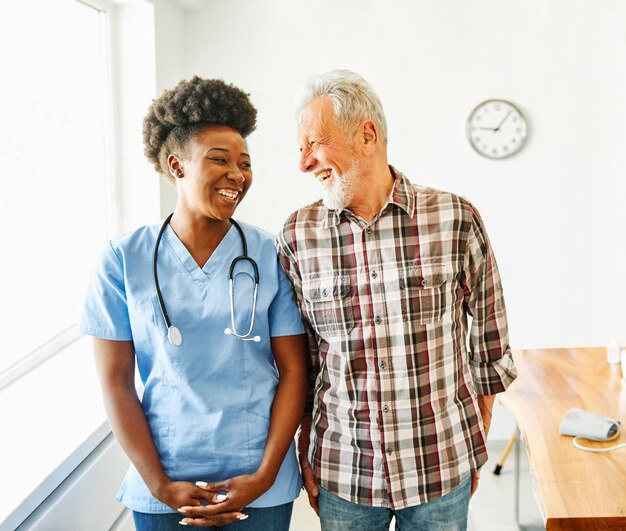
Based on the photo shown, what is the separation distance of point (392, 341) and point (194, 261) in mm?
431

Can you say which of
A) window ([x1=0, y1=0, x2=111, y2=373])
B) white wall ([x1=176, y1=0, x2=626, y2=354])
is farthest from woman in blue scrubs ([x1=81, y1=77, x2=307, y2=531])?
white wall ([x1=176, y1=0, x2=626, y2=354])

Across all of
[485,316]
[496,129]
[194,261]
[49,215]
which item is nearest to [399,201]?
[485,316]

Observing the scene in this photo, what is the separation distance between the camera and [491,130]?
3.14m

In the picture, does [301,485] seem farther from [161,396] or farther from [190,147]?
[190,147]

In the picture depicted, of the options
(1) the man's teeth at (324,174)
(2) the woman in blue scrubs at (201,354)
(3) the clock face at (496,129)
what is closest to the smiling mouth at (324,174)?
(1) the man's teeth at (324,174)

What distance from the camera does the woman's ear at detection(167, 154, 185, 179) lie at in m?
1.30

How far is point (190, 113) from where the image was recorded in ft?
4.17

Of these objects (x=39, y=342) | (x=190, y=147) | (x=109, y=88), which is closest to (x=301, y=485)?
(x=190, y=147)

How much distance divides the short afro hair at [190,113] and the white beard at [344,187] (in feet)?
0.78

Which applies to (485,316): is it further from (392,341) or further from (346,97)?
(346,97)

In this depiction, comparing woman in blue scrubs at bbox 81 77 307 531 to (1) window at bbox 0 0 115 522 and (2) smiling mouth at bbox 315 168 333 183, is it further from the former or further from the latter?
(1) window at bbox 0 0 115 522

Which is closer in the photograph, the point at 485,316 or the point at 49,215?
the point at 485,316

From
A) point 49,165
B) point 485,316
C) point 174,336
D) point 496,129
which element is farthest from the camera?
point 496,129

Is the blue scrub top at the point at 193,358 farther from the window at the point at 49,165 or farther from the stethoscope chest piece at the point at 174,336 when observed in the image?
the window at the point at 49,165
